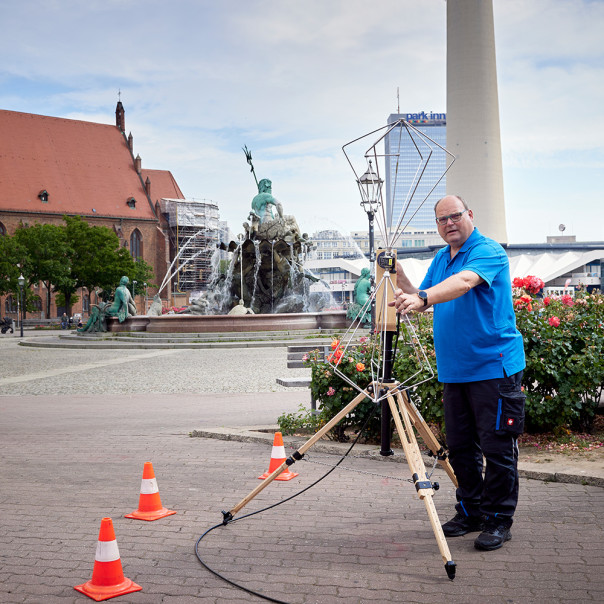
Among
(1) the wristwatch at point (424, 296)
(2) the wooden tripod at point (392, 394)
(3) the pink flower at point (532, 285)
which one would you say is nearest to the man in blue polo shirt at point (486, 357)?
(2) the wooden tripod at point (392, 394)

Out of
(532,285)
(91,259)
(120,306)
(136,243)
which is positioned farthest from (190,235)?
(532,285)

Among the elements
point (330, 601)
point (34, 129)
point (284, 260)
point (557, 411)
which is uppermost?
point (34, 129)

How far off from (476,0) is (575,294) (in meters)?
52.3

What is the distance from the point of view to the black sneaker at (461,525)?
4168mm

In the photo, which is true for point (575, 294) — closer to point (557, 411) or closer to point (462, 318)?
point (557, 411)

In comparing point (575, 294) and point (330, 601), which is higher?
point (575, 294)

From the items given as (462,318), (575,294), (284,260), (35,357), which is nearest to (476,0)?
(284,260)

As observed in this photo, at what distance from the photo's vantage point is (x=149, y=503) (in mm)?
4699

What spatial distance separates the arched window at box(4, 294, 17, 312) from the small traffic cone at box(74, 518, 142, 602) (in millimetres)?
69026

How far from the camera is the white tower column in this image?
53.7 metres

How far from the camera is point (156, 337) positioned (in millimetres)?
27328

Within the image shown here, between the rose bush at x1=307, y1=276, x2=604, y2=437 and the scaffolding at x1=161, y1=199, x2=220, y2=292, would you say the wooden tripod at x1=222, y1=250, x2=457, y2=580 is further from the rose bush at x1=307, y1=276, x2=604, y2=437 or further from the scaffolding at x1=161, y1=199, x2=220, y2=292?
the scaffolding at x1=161, y1=199, x2=220, y2=292

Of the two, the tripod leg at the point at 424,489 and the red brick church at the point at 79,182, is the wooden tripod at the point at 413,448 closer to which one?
the tripod leg at the point at 424,489

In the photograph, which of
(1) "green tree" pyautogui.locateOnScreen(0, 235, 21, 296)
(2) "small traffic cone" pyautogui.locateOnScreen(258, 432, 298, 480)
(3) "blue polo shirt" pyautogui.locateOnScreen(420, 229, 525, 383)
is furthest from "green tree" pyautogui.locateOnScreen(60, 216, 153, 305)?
(3) "blue polo shirt" pyautogui.locateOnScreen(420, 229, 525, 383)
